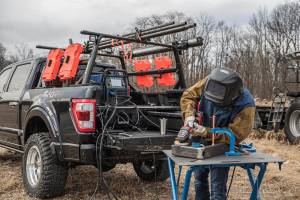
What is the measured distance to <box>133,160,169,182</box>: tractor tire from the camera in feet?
19.6

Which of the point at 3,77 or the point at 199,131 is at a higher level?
the point at 3,77

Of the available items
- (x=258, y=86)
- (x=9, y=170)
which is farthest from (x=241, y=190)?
(x=258, y=86)

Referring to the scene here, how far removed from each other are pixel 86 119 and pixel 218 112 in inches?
61.3

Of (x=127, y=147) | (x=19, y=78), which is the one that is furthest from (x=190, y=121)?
(x=19, y=78)

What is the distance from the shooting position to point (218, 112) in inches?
150

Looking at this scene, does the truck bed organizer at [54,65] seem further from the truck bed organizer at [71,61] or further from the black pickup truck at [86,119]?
the truck bed organizer at [71,61]

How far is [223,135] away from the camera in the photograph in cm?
364

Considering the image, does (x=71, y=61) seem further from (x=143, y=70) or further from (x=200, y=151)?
(x=200, y=151)

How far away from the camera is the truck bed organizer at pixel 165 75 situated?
6.17 m

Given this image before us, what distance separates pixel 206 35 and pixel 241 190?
3380 cm

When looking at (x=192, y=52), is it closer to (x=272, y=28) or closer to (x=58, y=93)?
(x=272, y=28)

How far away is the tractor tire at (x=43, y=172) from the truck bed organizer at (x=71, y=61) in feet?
2.66

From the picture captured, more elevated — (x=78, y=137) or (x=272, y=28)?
(x=272, y=28)

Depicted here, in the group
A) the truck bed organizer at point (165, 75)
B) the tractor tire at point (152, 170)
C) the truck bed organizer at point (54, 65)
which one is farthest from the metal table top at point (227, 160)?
the truck bed organizer at point (165, 75)
